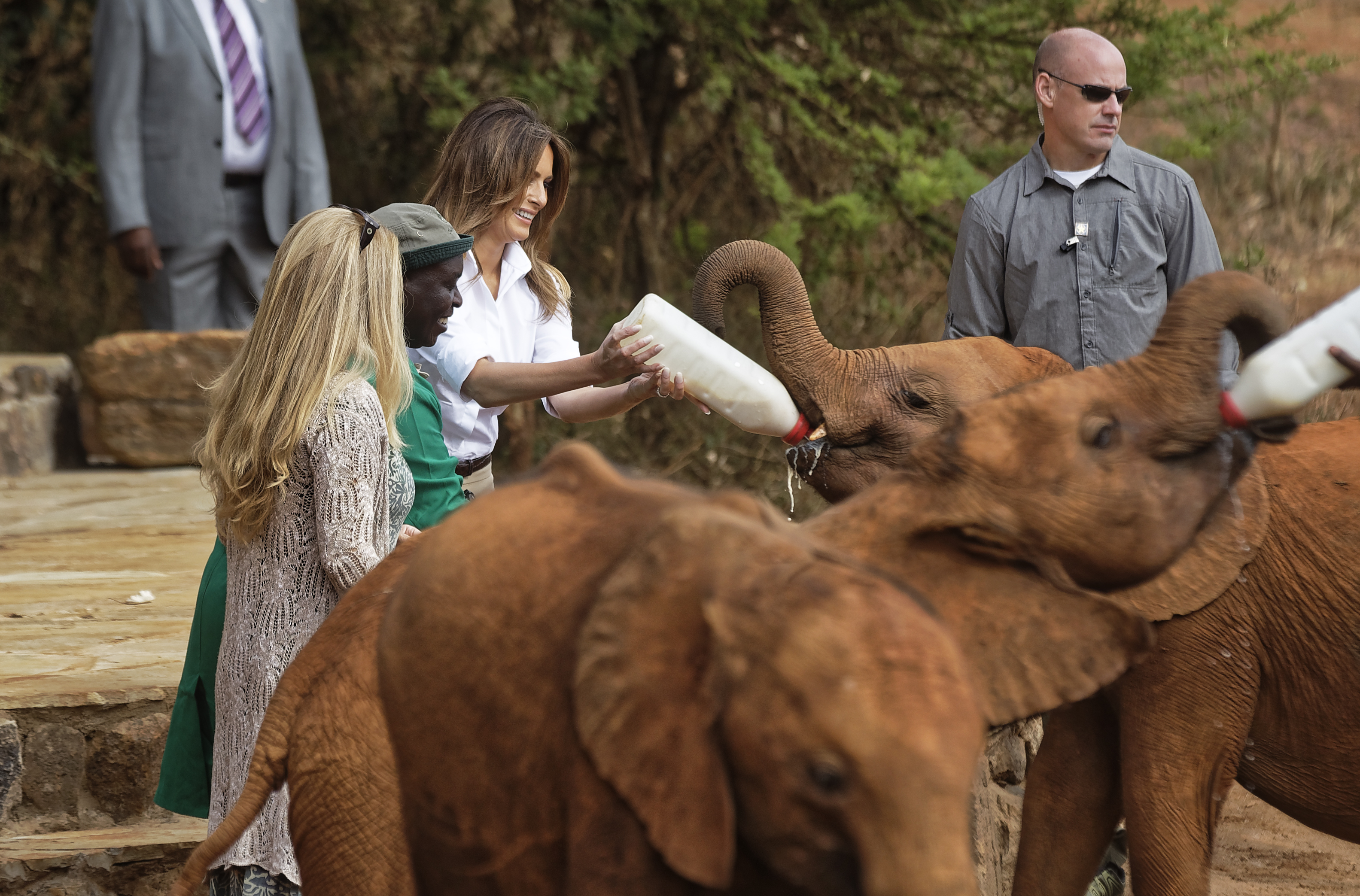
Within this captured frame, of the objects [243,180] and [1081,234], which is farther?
[243,180]

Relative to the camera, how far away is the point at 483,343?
12.5ft

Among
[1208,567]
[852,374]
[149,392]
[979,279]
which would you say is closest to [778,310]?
[852,374]

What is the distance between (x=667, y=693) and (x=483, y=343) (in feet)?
7.61

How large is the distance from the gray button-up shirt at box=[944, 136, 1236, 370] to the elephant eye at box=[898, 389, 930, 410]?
0.95 metres

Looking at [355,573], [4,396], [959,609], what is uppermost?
[959,609]

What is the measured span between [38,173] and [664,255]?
4.55 metres

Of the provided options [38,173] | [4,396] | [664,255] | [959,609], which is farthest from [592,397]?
[38,173]

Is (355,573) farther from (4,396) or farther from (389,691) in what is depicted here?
(4,396)

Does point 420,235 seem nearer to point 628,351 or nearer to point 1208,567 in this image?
point 628,351

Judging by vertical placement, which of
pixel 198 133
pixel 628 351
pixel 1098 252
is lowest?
pixel 628 351

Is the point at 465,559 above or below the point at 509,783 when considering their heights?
above

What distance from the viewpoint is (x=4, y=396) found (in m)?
7.09

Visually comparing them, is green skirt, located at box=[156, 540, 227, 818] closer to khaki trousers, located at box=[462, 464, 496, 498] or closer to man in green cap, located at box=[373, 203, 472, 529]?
man in green cap, located at box=[373, 203, 472, 529]

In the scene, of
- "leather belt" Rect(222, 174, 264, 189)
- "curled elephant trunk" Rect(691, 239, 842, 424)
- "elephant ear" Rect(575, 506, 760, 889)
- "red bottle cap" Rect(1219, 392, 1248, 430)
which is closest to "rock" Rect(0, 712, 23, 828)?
"curled elephant trunk" Rect(691, 239, 842, 424)
